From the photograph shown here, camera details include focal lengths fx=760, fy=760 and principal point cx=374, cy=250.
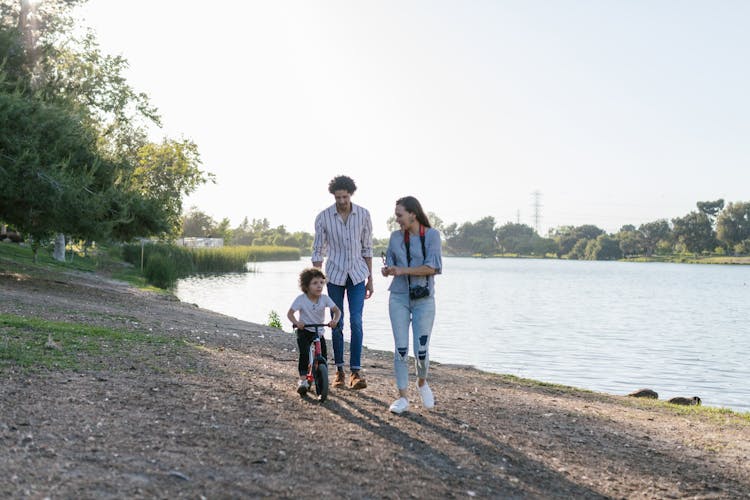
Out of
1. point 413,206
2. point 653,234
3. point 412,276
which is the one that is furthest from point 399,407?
point 653,234

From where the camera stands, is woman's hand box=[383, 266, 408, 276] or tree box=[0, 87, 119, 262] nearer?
woman's hand box=[383, 266, 408, 276]

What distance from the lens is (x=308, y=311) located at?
7.54m

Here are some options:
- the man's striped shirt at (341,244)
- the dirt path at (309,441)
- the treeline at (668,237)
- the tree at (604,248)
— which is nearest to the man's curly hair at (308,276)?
the man's striped shirt at (341,244)

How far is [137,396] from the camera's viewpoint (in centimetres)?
704

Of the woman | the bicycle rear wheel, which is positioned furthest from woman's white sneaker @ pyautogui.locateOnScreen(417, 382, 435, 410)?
the bicycle rear wheel

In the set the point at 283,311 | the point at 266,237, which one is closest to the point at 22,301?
the point at 283,311

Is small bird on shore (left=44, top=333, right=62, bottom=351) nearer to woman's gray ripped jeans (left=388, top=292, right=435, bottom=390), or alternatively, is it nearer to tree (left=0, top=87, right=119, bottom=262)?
woman's gray ripped jeans (left=388, top=292, right=435, bottom=390)

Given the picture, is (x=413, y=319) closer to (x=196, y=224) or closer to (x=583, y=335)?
(x=583, y=335)

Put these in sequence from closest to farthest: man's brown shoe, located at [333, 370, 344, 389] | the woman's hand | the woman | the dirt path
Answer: the dirt path < the woman's hand < the woman < man's brown shoe, located at [333, 370, 344, 389]

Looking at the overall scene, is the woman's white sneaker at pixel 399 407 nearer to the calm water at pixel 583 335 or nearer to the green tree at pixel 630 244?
the calm water at pixel 583 335

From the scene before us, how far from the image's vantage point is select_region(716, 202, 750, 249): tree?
156 metres

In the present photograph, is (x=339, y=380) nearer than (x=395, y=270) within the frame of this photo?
No

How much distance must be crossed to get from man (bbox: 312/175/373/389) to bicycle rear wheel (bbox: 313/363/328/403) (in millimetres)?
648

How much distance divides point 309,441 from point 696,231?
6739 inches
